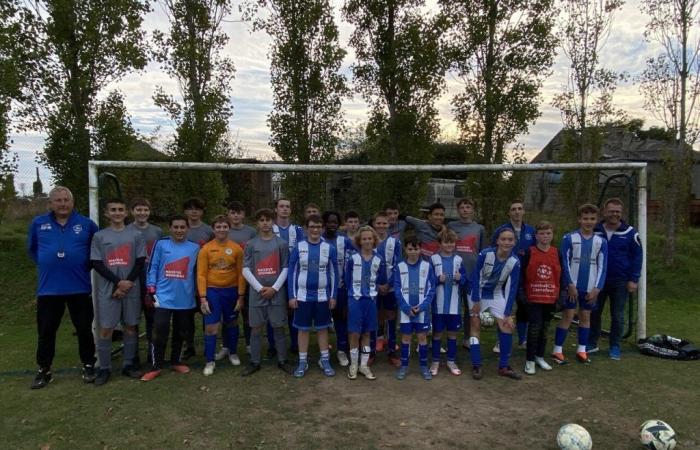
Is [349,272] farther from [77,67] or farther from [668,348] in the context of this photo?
[77,67]

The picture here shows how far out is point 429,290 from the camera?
4457mm

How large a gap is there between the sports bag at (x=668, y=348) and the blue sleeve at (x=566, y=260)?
1.42m

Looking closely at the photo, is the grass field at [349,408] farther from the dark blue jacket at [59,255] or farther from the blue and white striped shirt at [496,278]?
the dark blue jacket at [59,255]

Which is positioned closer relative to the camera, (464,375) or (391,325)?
(464,375)

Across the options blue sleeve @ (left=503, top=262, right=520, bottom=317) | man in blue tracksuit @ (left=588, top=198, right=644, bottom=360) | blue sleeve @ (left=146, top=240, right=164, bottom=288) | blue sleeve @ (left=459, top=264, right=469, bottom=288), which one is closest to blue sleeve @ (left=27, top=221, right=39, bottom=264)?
blue sleeve @ (left=146, top=240, right=164, bottom=288)

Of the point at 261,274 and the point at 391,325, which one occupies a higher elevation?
the point at 261,274

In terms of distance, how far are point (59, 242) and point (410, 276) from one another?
3.36 m

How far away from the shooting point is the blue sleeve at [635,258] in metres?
5.09

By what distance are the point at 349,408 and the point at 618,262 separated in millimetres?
3459

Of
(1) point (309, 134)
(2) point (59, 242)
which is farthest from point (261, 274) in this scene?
(1) point (309, 134)

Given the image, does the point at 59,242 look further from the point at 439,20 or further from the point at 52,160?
the point at 439,20

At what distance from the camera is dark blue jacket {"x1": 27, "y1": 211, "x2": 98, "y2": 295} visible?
4.27 m

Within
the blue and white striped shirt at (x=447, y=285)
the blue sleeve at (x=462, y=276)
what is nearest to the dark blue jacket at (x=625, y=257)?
the blue sleeve at (x=462, y=276)

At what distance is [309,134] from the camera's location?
9.30 metres
